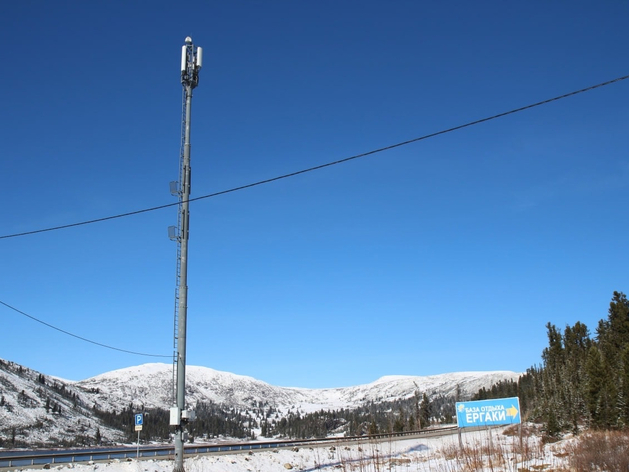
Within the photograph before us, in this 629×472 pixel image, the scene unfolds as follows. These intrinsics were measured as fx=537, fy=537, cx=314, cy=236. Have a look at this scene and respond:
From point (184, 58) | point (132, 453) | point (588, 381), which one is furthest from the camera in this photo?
point (588, 381)

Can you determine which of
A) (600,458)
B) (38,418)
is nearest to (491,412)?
(600,458)

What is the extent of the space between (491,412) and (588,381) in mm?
41673

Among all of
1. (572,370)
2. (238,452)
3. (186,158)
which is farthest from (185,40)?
(572,370)

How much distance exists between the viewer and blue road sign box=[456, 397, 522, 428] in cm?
3116

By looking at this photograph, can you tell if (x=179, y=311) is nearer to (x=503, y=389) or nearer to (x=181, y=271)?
(x=181, y=271)

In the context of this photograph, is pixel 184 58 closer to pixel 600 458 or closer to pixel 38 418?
pixel 600 458

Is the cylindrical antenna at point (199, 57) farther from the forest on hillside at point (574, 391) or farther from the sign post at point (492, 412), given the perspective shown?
the sign post at point (492, 412)

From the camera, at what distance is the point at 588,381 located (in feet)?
217

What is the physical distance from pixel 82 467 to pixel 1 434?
132 metres

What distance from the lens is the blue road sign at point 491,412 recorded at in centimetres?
3116

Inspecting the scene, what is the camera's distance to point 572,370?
89812 mm

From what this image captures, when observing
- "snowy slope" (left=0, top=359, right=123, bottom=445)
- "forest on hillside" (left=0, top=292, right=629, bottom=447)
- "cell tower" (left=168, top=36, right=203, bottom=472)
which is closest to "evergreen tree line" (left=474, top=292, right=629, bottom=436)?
"forest on hillside" (left=0, top=292, right=629, bottom=447)

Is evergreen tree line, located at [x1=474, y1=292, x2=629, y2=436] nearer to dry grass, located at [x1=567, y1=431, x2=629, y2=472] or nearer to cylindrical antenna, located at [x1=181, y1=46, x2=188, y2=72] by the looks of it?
dry grass, located at [x1=567, y1=431, x2=629, y2=472]

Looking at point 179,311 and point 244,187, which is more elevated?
point 244,187
